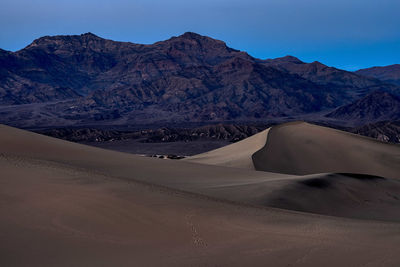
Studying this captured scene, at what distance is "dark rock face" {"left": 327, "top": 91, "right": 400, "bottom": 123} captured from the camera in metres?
171

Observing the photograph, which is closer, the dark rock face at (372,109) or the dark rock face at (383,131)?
the dark rock face at (383,131)

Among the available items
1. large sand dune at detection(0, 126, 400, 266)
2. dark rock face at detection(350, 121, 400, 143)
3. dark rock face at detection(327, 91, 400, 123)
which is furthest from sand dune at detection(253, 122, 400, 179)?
dark rock face at detection(327, 91, 400, 123)

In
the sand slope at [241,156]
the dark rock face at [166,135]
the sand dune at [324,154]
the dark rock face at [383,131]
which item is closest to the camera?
the sand slope at [241,156]

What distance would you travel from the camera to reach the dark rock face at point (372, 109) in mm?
171000

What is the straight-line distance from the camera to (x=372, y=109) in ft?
582

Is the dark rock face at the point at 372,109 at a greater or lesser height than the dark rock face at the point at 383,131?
greater

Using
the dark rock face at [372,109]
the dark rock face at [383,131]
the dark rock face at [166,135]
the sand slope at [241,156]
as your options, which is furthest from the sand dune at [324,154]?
the dark rock face at [372,109]

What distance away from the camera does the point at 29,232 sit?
7.51 m

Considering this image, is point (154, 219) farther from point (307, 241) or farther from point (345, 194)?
point (345, 194)

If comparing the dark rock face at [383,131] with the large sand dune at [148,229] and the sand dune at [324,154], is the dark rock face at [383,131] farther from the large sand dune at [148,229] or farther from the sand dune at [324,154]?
the large sand dune at [148,229]

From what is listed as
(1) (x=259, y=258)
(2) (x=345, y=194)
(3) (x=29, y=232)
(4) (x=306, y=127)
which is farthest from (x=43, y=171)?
(4) (x=306, y=127)

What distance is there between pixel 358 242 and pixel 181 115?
172441 mm

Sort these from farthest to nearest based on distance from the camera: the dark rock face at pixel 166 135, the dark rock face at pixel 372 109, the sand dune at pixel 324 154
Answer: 1. the dark rock face at pixel 372 109
2. the dark rock face at pixel 166 135
3. the sand dune at pixel 324 154

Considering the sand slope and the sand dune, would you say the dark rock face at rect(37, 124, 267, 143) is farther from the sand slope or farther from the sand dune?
the sand dune
